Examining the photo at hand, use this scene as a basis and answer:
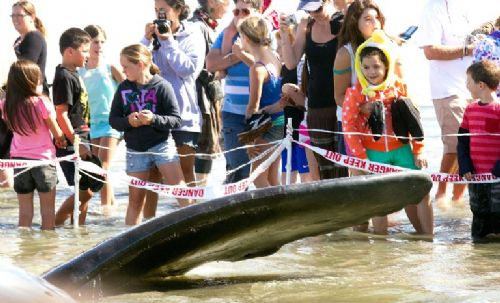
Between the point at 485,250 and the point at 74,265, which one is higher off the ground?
the point at 74,265

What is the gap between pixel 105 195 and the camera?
13.8 meters

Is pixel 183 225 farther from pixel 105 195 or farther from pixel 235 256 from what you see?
pixel 105 195

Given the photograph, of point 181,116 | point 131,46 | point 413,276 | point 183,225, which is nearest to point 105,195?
point 181,116

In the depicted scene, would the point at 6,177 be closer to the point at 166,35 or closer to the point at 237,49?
the point at 166,35

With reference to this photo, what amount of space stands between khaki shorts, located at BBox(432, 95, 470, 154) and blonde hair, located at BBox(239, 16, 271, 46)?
197 centimetres

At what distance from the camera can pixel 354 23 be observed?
10.5 metres

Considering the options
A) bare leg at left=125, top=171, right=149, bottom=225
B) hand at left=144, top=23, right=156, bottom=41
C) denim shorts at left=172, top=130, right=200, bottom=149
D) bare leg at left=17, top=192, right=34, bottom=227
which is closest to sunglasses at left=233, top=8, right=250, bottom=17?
hand at left=144, top=23, right=156, bottom=41

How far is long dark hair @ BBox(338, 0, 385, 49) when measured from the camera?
1047cm

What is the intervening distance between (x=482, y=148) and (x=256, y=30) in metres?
2.88

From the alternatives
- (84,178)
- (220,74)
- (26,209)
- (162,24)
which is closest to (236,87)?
(220,74)

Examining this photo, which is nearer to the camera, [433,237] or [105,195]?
[433,237]

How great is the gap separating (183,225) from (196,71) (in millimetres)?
6700

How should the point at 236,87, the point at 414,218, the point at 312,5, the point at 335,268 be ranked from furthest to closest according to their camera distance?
the point at 236,87 < the point at 312,5 < the point at 414,218 < the point at 335,268

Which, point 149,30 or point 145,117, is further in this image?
point 149,30
